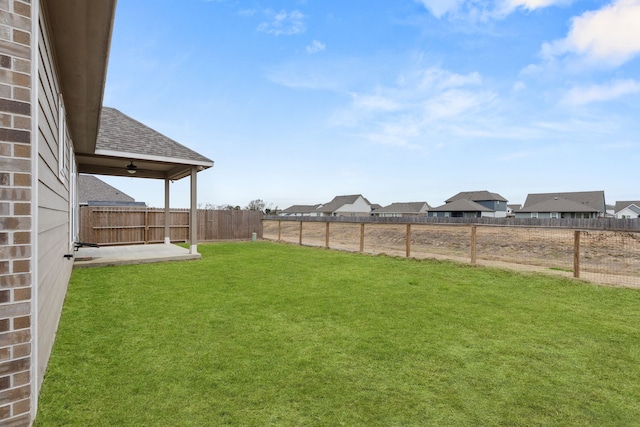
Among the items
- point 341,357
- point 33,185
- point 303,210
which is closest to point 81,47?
point 33,185

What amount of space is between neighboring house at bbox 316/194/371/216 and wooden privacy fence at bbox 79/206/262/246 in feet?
127

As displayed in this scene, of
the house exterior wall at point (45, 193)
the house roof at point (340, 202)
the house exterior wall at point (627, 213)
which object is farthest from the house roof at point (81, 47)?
the house exterior wall at point (627, 213)

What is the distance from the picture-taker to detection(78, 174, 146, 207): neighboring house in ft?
75.7

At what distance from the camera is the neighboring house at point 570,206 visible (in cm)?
3566

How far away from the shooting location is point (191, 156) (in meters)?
9.02

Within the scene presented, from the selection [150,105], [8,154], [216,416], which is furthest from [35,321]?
[150,105]

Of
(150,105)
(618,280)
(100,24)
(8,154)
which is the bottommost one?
(618,280)

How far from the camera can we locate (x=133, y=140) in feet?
28.3

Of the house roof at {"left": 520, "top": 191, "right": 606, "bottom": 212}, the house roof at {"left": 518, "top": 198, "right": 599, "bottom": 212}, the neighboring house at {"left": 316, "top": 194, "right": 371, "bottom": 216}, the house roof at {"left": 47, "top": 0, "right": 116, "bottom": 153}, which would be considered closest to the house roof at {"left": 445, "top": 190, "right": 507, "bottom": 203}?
the house roof at {"left": 520, "top": 191, "right": 606, "bottom": 212}

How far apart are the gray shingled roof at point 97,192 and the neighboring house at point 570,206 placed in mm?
44333

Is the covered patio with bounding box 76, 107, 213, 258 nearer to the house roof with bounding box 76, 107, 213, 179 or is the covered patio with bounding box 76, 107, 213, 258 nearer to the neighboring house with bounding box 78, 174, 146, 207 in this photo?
the house roof with bounding box 76, 107, 213, 179

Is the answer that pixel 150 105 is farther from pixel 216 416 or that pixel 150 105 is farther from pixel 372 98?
pixel 216 416

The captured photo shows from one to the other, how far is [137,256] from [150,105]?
9255mm

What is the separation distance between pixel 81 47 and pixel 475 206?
45.0 meters
